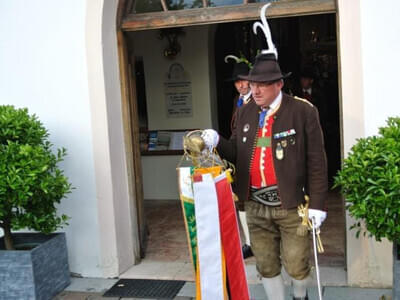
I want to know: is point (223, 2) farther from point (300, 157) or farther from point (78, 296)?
point (78, 296)

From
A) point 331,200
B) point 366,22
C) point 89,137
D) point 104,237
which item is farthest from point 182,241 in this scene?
point 366,22

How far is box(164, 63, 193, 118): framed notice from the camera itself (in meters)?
8.27

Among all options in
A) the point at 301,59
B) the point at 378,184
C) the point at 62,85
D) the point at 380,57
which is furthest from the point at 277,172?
the point at 301,59

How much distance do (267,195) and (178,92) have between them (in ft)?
15.7

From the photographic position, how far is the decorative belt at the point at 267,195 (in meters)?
3.71

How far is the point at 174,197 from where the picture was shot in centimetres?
840

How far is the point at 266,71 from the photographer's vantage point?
363 cm

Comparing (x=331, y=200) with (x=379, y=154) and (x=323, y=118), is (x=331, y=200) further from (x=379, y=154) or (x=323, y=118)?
(x=379, y=154)

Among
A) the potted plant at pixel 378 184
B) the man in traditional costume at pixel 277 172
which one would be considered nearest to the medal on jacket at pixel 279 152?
the man in traditional costume at pixel 277 172

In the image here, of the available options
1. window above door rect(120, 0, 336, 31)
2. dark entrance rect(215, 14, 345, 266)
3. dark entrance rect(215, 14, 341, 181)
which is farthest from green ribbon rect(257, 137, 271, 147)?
dark entrance rect(215, 14, 341, 181)

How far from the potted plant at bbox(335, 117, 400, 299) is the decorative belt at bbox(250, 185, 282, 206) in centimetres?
49

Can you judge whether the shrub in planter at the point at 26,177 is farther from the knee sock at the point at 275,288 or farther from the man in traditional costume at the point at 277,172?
the knee sock at the point at 275,288

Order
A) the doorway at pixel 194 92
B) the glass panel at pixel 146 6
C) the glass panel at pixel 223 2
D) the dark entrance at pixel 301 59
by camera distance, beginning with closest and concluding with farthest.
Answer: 1. the glass panel at pixel 223 2
2. the glass panel at pixel 146 6
3. the doorway at pixel 194 92
4. the dark entrance at pixel 301 59

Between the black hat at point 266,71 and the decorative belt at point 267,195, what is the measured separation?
2.41 ft
